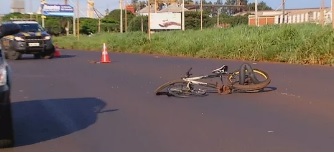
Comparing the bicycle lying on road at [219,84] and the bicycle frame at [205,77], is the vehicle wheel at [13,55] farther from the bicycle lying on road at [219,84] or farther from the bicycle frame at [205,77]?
the bicycle frame at [205,77]

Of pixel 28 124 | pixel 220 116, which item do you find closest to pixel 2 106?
pixel 28 124

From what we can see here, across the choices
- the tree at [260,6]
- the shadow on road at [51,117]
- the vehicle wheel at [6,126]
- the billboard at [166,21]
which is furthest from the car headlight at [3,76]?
the tree at [260,6]

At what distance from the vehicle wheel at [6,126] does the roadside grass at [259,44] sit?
640 inches

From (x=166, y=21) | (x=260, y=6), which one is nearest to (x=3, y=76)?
(x=166, y=21)

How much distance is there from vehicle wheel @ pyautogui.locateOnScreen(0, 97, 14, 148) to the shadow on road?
251mm

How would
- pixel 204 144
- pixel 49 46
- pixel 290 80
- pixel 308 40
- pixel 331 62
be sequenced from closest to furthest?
pixel 204 144
pixel 290 80
pixel 331 62
pixel 308 40
pixel 49 46

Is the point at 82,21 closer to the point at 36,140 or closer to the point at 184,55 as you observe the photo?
the point at 184,55

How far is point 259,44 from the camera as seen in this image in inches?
1055

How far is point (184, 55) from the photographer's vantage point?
111 feet

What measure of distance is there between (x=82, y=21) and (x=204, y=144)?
86.0 meters

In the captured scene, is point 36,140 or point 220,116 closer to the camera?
point 36,140

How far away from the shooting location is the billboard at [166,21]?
235 ft

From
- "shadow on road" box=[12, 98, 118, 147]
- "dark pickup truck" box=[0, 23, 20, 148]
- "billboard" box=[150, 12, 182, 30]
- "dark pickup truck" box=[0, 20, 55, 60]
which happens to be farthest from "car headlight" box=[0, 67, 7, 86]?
"billboard" box=[150, 12, 182, 30]

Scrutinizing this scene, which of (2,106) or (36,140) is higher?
(2,106)
